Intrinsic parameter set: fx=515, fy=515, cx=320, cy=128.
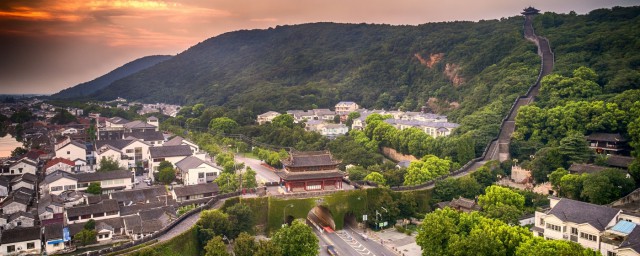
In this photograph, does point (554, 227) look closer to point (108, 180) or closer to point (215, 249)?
point (215, 249)

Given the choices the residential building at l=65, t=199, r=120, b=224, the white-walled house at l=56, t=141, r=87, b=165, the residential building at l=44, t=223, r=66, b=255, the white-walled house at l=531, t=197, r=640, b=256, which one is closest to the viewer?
the white-walled house at l=531, t=197, r=640, b=256

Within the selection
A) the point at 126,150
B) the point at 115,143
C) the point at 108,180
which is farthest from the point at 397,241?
the point at 115,143

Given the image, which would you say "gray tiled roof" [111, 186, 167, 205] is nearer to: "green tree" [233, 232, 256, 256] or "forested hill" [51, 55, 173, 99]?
"green tree" [233, 232, 256, 256]

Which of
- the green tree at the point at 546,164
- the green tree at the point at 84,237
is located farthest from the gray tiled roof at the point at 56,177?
the green tree at the point at 546,164

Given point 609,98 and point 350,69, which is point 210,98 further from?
point 609,98

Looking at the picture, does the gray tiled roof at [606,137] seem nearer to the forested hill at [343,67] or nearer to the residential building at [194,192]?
the forested hill at [343,67]

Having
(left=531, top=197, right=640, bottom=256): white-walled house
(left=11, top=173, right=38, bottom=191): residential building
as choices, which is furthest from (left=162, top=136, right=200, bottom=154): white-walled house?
(left=531, top=197, right=640, bottom=256): white-walled house
